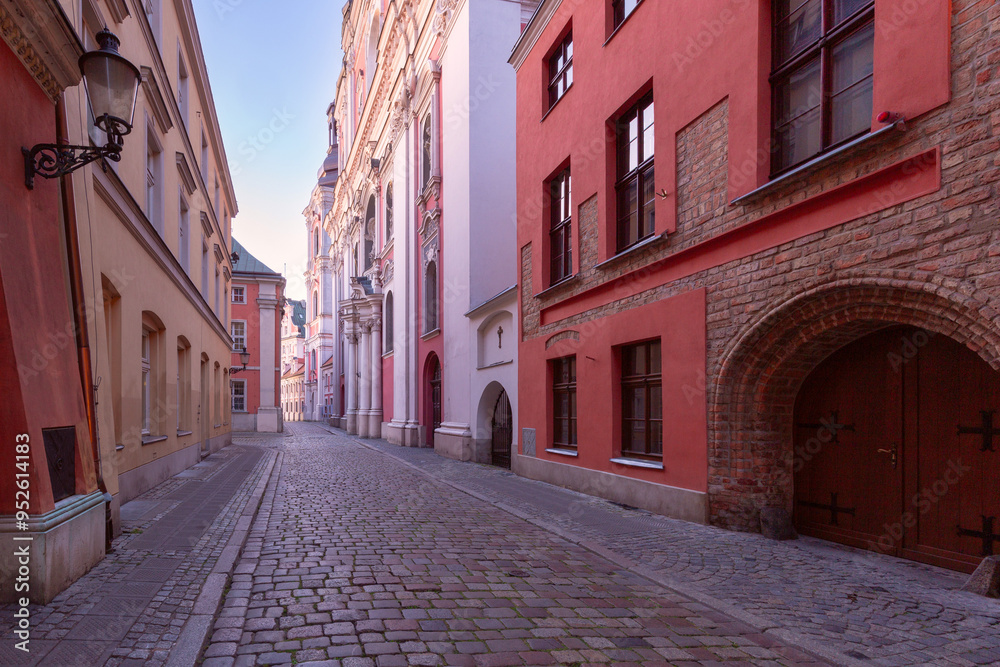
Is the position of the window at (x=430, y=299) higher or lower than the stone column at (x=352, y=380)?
higher

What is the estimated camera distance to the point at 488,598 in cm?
527

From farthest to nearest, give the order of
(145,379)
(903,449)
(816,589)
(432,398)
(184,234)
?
(432,398)
(184,234)
(145,379)
(903,449)
(816,589)

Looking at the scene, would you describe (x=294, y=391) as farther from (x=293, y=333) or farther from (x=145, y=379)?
(x=145, y=379)

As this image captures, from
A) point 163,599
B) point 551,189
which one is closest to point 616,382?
point 551,189

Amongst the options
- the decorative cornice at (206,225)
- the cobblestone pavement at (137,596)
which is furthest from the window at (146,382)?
the decorative cornice at (206,225)

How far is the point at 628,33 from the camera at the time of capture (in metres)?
10.6

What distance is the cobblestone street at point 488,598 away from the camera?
4.13m

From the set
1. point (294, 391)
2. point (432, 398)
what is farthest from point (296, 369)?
point (432, 398)

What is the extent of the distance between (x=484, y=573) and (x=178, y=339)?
11.9 meters

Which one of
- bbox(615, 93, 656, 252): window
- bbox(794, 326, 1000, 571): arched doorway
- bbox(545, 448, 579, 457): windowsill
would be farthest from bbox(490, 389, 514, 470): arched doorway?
bbox(794, 326, 1000, 571): arched doorway

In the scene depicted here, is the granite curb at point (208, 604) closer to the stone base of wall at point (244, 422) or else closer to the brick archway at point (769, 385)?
the brick archway at point (769, 385)

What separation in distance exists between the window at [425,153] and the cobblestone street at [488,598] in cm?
1835

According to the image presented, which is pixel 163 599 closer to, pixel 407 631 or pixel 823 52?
pixel 407 631

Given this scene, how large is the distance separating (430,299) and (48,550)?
20379 millimetres
